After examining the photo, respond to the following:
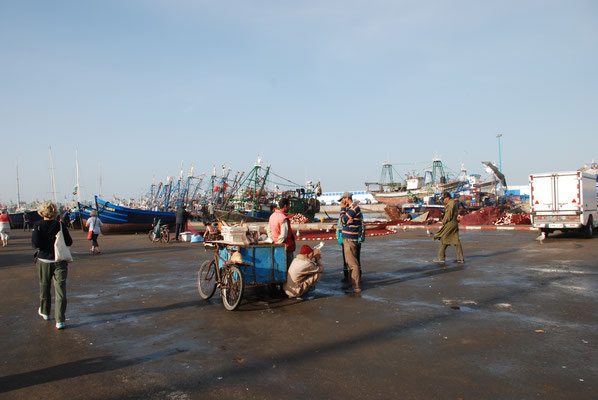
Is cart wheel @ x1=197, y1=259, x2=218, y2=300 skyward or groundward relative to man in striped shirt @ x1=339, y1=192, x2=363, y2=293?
groundward

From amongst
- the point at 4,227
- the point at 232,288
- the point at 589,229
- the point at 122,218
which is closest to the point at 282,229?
the point at 232,288

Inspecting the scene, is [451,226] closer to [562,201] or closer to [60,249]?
[562,201]

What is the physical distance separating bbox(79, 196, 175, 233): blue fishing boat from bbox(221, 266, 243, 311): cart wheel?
79.1ft

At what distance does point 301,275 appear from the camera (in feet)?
24.5

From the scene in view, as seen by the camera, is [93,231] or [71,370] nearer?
[71,370]

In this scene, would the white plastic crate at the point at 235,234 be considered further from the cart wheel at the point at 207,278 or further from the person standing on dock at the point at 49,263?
the person standing on dock at the point at 49,263

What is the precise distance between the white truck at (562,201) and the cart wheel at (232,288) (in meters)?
14.9

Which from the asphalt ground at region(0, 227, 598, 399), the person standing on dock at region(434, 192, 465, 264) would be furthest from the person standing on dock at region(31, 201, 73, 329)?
the person standing on dock at region(434, 192, 465, 264)

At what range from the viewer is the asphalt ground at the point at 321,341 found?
12.7 ft

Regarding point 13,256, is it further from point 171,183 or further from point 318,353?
point 171,183

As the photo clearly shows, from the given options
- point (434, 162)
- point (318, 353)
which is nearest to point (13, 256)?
point (318, 353)

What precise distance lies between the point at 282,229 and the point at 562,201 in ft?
47.1

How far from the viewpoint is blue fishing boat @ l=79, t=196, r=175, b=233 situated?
1147 inches

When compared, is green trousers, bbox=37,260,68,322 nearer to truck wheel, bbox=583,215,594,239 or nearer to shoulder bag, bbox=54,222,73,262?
shoulder bag, bbox=54,222,73,262
